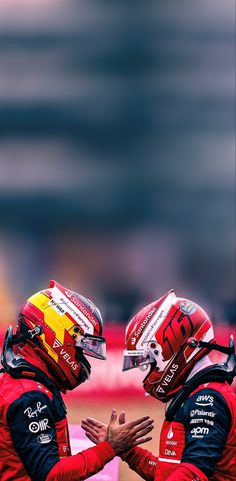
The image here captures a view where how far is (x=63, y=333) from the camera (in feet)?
17.6

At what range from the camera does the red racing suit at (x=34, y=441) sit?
4832 millimetres

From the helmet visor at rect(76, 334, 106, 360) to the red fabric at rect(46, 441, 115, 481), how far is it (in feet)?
1.88

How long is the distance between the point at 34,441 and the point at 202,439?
2.96 ft

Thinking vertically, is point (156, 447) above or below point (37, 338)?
below

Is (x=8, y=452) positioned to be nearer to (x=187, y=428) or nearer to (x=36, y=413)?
(x=36, y=413)

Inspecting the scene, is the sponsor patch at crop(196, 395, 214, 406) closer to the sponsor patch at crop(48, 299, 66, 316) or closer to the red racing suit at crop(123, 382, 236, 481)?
the red racing suit at crop(123, 382, 236, 481)

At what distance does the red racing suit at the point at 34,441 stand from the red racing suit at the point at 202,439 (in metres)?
0.35

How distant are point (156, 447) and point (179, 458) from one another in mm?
4164

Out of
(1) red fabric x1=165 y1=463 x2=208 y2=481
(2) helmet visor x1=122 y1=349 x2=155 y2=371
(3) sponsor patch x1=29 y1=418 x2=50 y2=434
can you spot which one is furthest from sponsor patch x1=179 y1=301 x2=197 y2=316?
(3) sponsor patch x1=29 y1=418 x2=50 y2=434

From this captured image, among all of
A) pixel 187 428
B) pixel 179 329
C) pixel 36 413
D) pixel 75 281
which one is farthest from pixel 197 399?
pixel 75 281

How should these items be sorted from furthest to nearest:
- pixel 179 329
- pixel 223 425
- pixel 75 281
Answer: pixel 75 281, pixel 179 329, pixel 223 425

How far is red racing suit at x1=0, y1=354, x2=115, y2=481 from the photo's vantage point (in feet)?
15.9

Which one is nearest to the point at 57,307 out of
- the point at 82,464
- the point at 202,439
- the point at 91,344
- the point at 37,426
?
the point at 91,344

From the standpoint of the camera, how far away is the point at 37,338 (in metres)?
5.34
